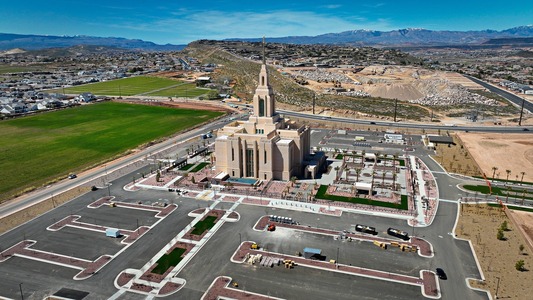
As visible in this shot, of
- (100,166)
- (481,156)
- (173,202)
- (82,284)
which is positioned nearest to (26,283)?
(82,284)

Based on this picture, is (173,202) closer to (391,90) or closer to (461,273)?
(461,273)

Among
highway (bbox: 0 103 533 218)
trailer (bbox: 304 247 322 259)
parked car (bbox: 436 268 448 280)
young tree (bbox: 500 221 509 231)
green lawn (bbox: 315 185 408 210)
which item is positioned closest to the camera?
parked car (bbox: 436 268 448 280)

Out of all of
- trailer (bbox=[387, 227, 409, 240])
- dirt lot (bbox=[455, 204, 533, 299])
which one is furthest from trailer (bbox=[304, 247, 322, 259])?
dirt lot (bbox=[455, 204, 533, 299])

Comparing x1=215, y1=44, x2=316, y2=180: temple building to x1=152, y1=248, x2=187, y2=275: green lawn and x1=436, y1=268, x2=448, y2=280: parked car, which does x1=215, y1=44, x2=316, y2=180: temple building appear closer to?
x1=152, y1=248, x2=187, y2=275: green lawn

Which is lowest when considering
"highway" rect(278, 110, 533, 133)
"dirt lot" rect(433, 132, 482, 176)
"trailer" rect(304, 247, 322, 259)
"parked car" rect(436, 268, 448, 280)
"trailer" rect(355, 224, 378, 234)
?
"parked car" rect(436, 268, 448, 280)

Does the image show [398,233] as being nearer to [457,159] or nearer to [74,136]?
[457,159]

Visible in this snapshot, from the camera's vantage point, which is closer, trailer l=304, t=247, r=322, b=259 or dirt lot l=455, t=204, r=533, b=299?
dirt lot l=455, t=204, r=533, b=299

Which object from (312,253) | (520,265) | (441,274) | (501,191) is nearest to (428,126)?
(501,191)

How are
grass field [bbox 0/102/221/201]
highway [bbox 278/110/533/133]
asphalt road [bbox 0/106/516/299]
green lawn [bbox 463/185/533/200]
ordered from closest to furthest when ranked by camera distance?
asphalt road [bbox 0/106/516/299]
green lawn [bbox 463/185/533/200]
grass field [bbox 0/102/221/201]
highway [bbox 278/110/533/133]
